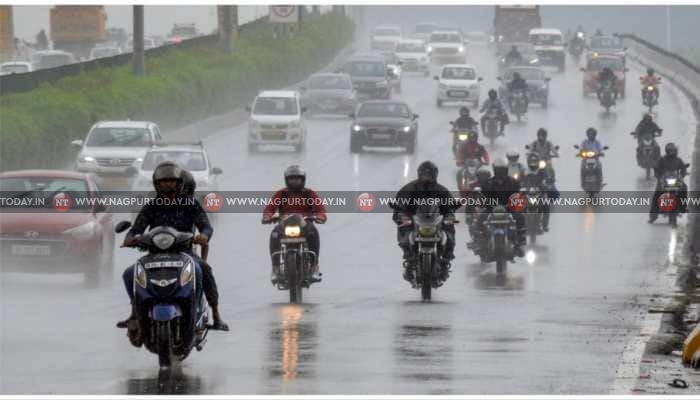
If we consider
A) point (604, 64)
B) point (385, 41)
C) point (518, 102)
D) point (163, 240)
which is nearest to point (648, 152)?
point (518, 102)

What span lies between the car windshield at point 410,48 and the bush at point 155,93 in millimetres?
3893

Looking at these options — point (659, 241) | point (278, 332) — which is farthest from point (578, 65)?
point (278, 332)

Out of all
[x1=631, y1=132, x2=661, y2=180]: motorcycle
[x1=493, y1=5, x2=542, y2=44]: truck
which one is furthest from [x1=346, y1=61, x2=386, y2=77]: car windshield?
[x1=493, y1=5, x2=542, y2=44]: truck

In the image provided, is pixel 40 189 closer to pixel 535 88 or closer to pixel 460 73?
pixel 535 88

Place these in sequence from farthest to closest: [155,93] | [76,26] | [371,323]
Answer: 1. [76,26]
2. [155,93]
3. [371,323]

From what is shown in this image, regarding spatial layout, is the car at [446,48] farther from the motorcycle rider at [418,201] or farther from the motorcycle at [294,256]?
the motorcycle at [294,256]

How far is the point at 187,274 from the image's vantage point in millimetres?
15164

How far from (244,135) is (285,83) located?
21.4 m

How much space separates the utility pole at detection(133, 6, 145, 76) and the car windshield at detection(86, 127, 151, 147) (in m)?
18.0

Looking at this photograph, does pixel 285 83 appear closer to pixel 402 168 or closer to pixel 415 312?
pixel 402 168

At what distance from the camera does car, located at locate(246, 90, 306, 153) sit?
2188 inches

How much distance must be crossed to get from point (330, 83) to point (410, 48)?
28479mm

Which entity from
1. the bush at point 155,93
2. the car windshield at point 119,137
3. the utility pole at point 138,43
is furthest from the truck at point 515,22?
the car windshield at point 119,137

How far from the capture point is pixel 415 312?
70.1 ft
